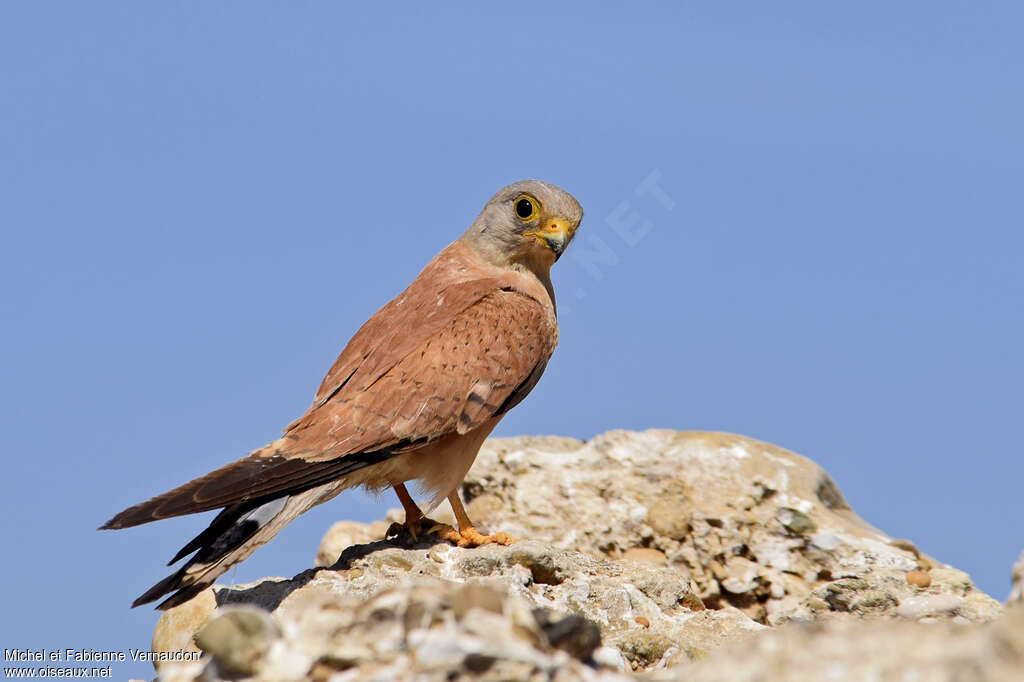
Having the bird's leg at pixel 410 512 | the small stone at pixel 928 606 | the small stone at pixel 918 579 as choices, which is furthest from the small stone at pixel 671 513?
the bird's leg at pixel 410 512

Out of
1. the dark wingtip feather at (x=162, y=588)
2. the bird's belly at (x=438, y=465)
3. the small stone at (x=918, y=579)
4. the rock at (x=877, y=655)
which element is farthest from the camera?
the small stone at (x=918, y=579)

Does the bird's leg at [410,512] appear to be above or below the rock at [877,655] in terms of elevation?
below

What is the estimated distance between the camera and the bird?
17.8 feet

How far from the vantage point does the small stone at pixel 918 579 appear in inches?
294

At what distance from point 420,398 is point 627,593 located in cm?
161

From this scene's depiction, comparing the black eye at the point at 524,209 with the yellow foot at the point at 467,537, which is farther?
the black eye at the point at 524,209

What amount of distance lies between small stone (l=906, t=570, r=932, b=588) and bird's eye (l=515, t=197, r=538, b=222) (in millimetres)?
3549

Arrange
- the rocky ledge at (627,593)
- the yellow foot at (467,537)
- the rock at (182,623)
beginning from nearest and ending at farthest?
the rocky ledge at (627,593), the yellow foot at (467,537), the rock at (182,623)

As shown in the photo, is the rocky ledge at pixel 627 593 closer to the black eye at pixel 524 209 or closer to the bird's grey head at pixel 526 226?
the bird's grey head at pixel 526 226

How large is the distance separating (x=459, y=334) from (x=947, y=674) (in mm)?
4262

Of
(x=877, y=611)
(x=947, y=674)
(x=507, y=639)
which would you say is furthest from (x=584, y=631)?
(x=877, y=611)

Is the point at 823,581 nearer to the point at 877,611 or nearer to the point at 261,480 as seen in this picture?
the point at 877,611

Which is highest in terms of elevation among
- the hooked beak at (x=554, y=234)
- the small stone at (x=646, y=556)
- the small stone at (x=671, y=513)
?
the hooked beak at (x=554, y=234)

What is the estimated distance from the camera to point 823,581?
7.89 meters
